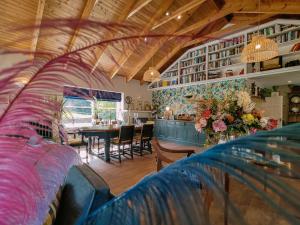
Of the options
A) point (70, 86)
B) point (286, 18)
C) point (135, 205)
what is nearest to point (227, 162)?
point (135, 205)

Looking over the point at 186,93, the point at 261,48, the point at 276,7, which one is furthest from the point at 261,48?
the point at 186,93

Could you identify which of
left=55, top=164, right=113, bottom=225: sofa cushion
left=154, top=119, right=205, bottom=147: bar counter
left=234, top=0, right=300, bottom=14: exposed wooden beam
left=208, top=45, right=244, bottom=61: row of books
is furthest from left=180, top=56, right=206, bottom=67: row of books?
left=55, top=164, right=113, bottom=225: sofa cushion

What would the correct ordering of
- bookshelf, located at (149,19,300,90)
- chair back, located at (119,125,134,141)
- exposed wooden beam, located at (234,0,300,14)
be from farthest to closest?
bookshelf, located at (149,19,300,90), chair back, located at (119,125,134,141), exposed wooden beam, located at (234,0,300,14)

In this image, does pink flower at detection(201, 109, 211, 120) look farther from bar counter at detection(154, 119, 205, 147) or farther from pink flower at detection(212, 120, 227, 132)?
bar counter at detection(154, 119, 205, 147)

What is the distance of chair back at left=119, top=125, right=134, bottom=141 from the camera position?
4320 millimetres

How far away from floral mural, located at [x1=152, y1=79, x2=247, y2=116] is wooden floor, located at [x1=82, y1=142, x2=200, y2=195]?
3.09 m

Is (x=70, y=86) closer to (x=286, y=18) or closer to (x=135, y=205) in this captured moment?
(x=135, y=205)

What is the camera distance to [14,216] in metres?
0.33

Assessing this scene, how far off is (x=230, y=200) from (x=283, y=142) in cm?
11

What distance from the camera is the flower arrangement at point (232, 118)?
2.10m

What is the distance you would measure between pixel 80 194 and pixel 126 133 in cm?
346

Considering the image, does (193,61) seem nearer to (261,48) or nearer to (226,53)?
(226,53)

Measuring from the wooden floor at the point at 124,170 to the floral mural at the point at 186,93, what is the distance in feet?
10.1

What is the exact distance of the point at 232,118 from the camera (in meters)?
2.13
